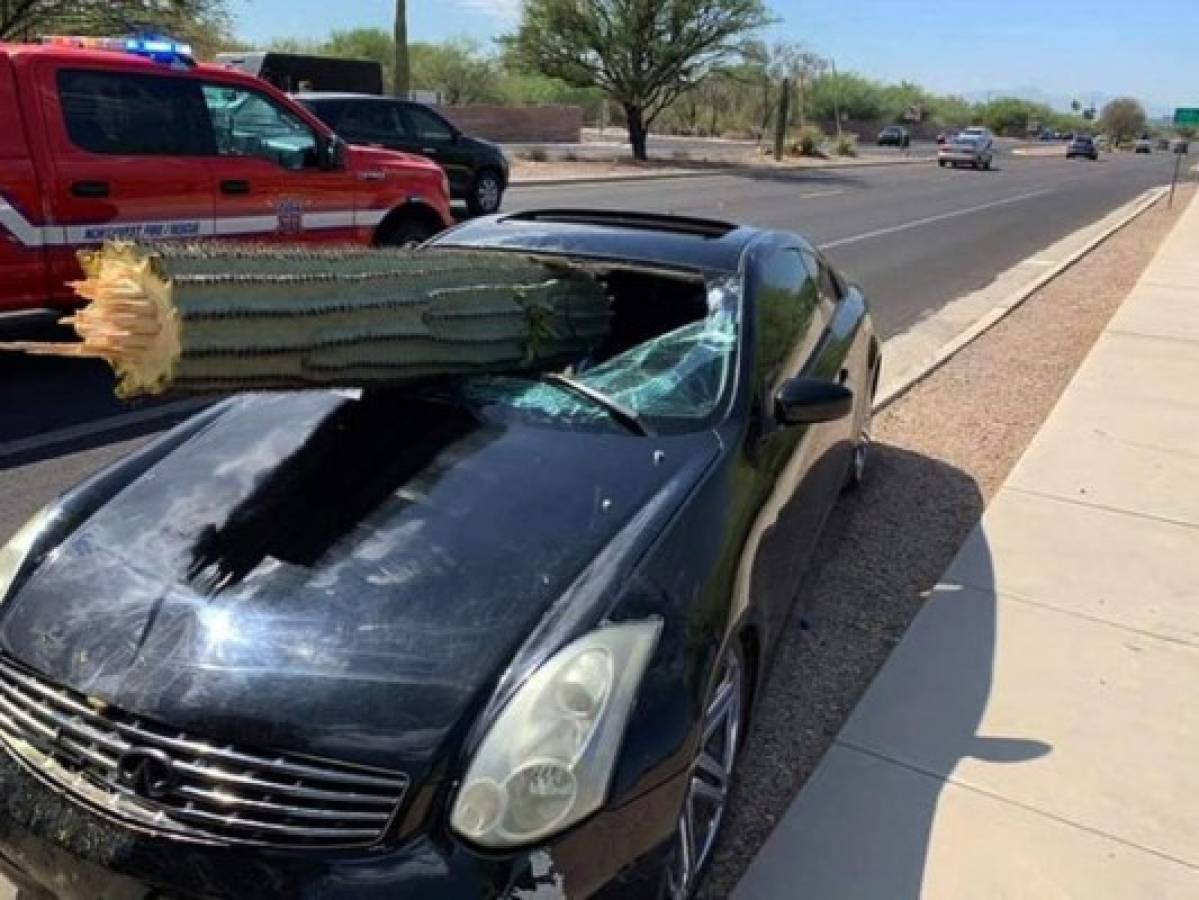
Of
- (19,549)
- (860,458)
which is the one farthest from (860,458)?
(19,549)

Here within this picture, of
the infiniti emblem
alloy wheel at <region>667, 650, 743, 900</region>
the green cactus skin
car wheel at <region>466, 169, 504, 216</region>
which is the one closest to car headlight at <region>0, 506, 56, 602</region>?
the green cactus skin

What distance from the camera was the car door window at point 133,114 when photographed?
6.74 meters

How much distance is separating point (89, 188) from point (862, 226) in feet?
48.7

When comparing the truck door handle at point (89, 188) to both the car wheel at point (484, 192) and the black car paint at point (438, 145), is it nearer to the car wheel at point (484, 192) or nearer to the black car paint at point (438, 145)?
the black car paint at point (438, 145)

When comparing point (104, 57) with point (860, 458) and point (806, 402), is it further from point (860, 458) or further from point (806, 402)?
point (806, 402)

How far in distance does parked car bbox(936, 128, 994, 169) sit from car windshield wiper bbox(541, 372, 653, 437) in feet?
163

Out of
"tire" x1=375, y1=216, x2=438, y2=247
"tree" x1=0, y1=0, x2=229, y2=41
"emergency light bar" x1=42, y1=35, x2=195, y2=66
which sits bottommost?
"tire" x1=375, y1=216, x2=438, y2=247

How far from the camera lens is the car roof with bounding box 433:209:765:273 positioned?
384cm

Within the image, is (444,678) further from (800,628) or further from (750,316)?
(800,628)

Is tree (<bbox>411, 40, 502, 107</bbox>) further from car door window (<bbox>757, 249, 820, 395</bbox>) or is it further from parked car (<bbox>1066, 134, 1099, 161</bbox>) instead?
car door window (<bbox>757, 249, 820, 395</bbox>)

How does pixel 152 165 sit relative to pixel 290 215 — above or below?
above

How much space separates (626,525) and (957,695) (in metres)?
1.70

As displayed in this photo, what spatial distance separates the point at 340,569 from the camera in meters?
2.40

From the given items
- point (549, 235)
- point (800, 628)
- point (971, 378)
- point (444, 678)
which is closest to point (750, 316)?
point (549, 235)
